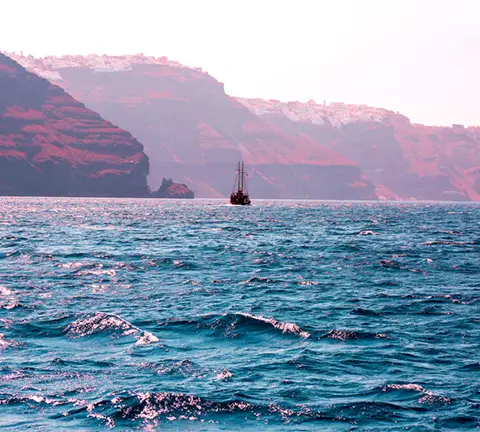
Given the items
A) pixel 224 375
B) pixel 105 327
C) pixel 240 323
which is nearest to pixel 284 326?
pixel 240 323

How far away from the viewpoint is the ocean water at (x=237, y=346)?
16797 mm

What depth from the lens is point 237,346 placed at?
23.8 metres

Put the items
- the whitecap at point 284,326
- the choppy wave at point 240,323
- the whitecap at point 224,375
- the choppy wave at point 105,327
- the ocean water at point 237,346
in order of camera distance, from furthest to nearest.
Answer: the choppy wave at point 240,323, the whitecap at point 284,326, the choppy wave at point 105,327, the whitecap at point 224,375, the ocean water at point 237,346

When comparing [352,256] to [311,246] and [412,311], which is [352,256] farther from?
[412,311]

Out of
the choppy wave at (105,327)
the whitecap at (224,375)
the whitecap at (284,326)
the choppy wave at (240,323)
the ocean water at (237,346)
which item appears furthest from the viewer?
the choppy wave at (240,323)

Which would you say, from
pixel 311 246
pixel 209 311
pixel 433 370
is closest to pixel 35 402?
pixel 433 370

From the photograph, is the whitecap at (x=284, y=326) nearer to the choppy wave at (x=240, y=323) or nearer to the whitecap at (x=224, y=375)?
the choppy wave at (x=240, y=323)

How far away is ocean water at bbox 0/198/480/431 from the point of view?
16797 millimetres

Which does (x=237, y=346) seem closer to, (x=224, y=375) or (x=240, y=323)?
(x=240, y=323)

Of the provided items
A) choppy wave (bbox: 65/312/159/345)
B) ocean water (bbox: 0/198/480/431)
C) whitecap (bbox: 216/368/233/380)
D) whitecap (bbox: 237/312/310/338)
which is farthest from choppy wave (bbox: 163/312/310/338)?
whitecap (bbox: 216/368/233/380)

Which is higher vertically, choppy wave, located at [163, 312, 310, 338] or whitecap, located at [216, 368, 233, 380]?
choppy wave, located at [163, 312, 310, 338]

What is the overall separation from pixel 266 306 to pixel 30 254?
90.0 feet

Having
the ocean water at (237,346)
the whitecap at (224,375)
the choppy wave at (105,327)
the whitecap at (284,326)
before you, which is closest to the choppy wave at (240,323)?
the whitecap at (284,326)

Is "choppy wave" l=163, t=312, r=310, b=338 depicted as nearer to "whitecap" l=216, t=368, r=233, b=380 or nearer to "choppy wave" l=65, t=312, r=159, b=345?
"choppy wave" l=65, t=312, r=159, b=345
